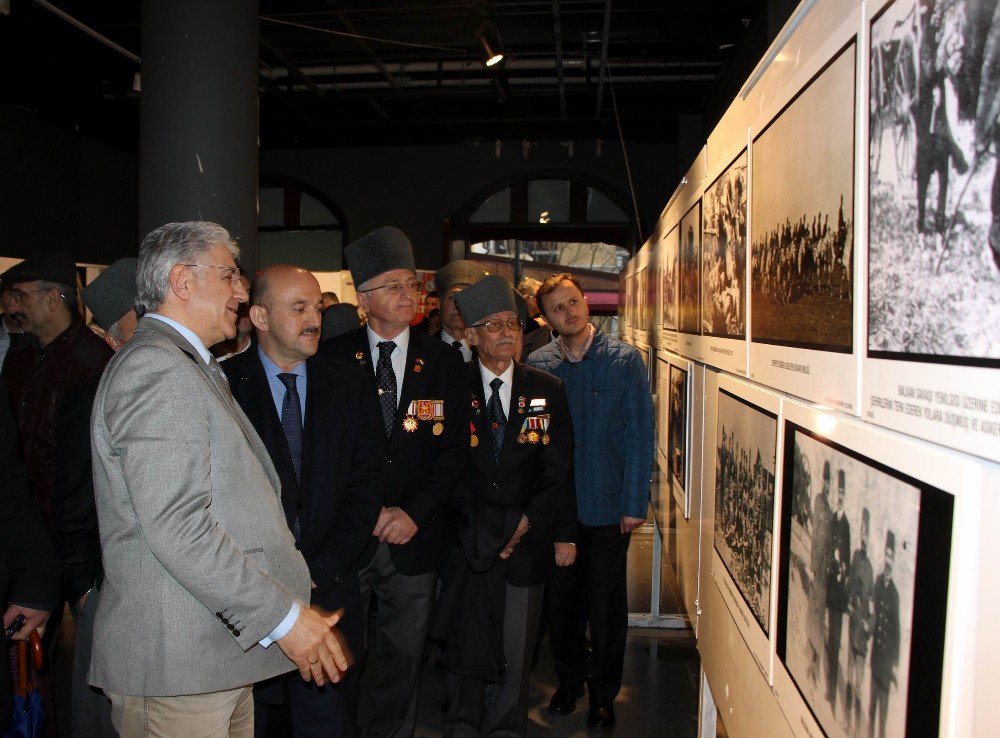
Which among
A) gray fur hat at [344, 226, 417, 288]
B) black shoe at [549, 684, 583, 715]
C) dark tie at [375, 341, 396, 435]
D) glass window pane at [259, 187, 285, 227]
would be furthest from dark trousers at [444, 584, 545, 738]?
glass window pane at [259, 187, 285, 227]

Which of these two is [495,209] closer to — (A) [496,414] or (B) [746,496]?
(A) [496,414]

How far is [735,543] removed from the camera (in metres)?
1.87

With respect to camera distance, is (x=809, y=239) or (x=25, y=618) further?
(x=25, y=618)

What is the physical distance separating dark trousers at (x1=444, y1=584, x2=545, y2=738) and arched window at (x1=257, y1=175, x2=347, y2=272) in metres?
9.33

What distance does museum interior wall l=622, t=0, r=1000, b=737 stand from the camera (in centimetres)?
74

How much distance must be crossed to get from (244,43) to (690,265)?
3.62 meters

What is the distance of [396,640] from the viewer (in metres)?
2.94

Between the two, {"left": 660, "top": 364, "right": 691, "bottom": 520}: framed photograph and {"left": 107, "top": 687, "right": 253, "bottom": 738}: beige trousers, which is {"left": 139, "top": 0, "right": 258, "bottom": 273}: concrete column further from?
{"left": 107, "top": 687, "right": 253, "bottom": 738}: beige trousers

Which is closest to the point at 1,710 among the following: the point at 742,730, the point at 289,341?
the point at 289,341

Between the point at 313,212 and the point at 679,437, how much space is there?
997cm

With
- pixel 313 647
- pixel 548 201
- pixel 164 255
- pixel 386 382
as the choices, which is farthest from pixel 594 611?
pixel 548 201

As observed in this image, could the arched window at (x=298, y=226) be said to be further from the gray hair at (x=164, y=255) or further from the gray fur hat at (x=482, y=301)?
the gray hair at (x=164, y=255)

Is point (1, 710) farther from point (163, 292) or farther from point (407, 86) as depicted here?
point (407, 86)

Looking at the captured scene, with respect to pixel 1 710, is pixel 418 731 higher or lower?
lower
